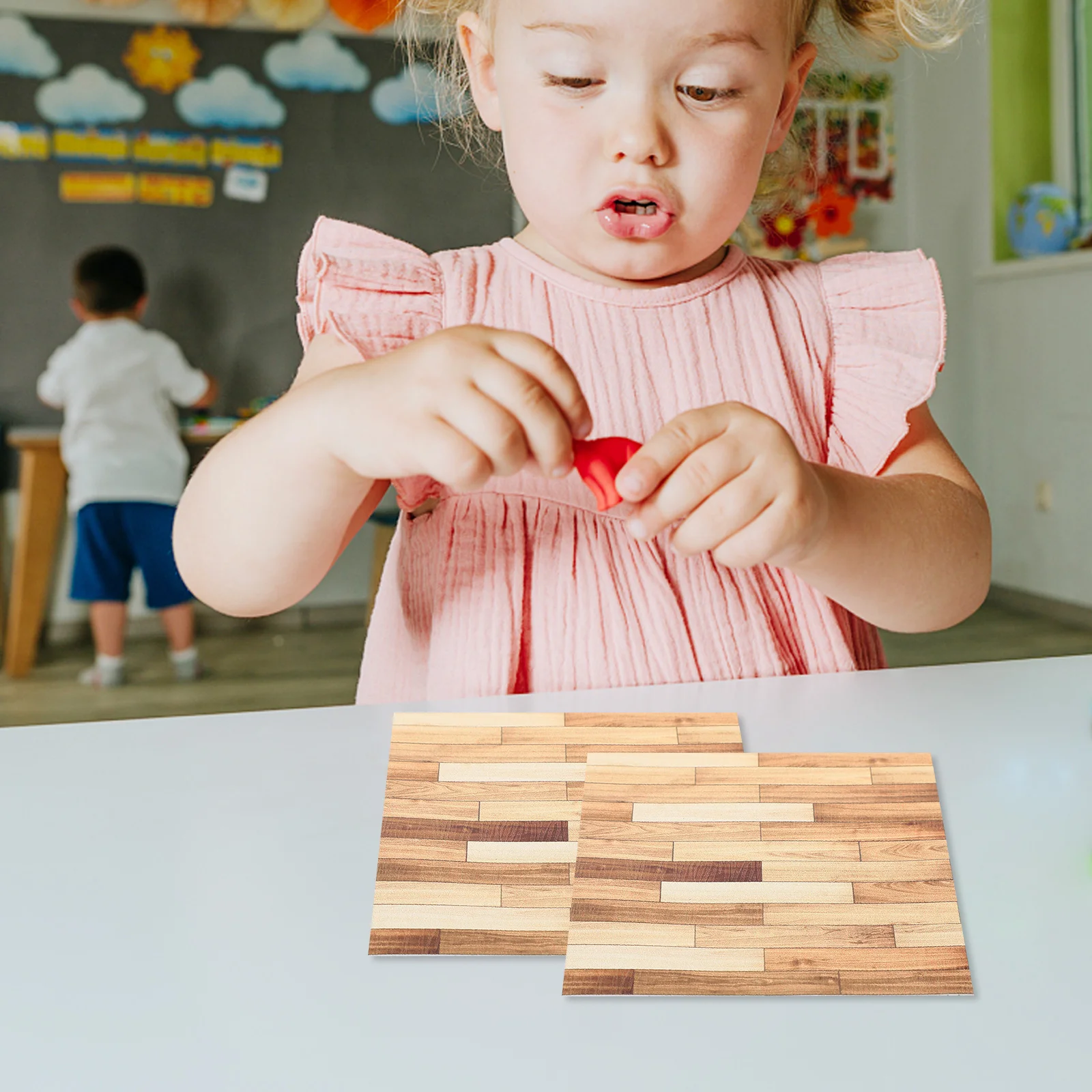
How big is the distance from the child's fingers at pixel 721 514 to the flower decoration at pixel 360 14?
381 centimetres

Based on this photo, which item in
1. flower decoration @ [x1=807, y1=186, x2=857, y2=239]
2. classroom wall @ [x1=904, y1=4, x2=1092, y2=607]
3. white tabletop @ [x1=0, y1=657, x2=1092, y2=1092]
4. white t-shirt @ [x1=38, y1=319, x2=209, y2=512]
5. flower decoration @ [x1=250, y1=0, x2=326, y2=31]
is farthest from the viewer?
flower decoration @ [x1=807, y1=186, x2=857, y2=239]

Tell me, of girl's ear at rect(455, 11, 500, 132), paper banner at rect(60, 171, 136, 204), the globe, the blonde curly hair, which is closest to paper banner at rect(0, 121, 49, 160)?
paper banner at rect(60, 171, 136, 204)

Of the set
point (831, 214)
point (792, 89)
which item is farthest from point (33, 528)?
point (792, 89)

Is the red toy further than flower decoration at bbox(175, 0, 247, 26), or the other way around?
flower decoration at bbox(175, 0, 247, 26)

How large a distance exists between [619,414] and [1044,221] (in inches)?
134

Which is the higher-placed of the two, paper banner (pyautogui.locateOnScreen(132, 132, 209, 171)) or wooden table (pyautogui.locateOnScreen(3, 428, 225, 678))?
paper banner (pyautogui.locateOnScreen(132, 132, 209, 171))

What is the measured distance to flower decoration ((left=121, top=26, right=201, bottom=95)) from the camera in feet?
12.5

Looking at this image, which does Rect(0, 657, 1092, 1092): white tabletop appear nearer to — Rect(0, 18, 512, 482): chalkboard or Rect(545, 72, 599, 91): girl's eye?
Rect(545, 72, 599, 91): girl's eye

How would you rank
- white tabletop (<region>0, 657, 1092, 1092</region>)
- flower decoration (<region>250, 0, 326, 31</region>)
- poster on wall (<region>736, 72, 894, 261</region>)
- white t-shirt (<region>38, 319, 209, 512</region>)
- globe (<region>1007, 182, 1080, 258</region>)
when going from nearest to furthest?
white tabletop (<region>0, 657, 1092, 1092</region>) < white t-shirt (<region>38, 319, 209, 512</region>) < globe (<region>1007, 182, 1080, 258</region>) < flower decoration (<region>250, 0, 326, 31</region>) < poster on wall (<region>736, 72, 894, 261</region>)

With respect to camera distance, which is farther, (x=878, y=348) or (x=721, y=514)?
(x=878, y=348)

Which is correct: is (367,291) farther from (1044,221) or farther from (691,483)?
(1044,221)

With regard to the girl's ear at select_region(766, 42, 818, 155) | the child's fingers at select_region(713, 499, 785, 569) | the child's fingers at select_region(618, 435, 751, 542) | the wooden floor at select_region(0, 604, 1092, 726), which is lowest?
the wooden floor at select_region(0, 604, 1092, 726)

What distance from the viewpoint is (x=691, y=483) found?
0.51 metres

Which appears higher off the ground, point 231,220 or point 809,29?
point 231,220
